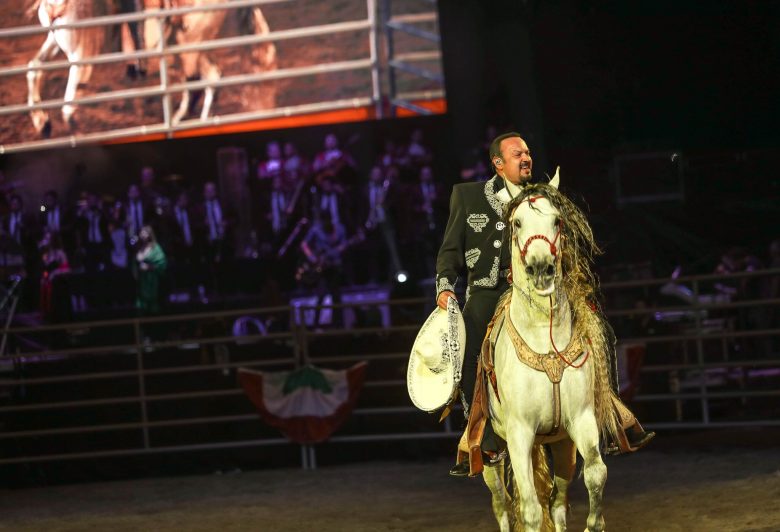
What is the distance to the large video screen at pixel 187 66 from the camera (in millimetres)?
15516

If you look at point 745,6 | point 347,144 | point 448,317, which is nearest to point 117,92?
point 347,144

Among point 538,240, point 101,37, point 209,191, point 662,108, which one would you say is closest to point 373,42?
point 209,191

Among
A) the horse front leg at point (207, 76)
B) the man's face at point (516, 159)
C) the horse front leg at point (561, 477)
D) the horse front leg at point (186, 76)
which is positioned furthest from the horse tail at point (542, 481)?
the horse front leg at point (186, 76)

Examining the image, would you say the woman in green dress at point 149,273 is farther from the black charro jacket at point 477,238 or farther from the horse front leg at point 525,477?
the horse front leg at point 525,477

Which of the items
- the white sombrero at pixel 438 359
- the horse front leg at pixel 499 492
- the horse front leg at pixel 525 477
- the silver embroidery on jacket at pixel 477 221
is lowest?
the horse front leg at pixel 499 492

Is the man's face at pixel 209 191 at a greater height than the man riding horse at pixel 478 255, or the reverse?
the man's face at pixel 209 191

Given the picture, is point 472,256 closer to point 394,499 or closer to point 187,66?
point 394,499

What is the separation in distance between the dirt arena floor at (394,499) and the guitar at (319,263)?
20.0 ft

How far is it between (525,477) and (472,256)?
1.17 meters

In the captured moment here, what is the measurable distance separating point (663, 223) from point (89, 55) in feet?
27.2

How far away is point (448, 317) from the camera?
5035 mm

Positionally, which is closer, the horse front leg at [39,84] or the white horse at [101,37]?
the white horse at [101,37]

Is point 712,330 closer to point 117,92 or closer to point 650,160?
point 650,160

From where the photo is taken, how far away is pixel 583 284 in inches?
186
